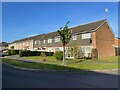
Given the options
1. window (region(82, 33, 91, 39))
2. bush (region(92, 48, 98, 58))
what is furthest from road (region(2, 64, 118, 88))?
window (region(82, 33, 91, 39))

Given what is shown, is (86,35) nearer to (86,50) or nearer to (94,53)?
(86,50)

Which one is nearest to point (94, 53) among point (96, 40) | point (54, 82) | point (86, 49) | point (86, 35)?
point (96, 40)

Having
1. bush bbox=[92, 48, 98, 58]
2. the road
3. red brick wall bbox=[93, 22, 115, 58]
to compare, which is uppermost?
red brick wall bbox=[93, 22, 115, 58]

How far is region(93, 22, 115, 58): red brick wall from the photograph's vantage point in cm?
4300

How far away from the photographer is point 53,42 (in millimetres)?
57938

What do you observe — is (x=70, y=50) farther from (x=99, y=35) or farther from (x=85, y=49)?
(x=99, y=35)

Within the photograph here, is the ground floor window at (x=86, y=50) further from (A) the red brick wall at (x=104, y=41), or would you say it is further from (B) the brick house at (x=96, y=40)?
(A) the red brick wall at (x=104, y=41)

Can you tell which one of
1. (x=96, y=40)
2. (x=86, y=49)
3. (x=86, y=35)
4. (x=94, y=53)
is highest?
(x=86, y=35)

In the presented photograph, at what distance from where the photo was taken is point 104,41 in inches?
1758

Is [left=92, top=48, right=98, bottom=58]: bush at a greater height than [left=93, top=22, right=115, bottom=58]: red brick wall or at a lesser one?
lesser

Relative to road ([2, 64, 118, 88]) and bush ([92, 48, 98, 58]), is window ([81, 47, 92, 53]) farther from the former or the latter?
road ([2, 64, 118, 88])

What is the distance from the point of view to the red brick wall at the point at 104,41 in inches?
1693

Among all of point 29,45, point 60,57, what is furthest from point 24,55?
point 29,45

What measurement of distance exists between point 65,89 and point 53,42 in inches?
1877
